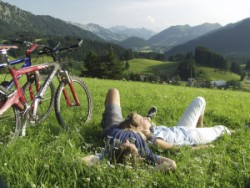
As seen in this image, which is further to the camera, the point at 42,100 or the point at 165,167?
the point at 42,100

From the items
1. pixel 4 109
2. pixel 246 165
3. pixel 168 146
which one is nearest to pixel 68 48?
pixel 4 109

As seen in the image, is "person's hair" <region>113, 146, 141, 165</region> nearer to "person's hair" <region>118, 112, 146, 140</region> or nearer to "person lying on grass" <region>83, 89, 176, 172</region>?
"person lying on grass" <region>83, 89, 176, 172</region>

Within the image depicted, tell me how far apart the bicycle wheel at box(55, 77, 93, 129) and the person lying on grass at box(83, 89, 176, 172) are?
3.85 ft

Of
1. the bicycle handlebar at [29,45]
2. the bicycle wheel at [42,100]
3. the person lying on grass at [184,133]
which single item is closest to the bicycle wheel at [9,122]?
→ the bicycle wheel at [42,100]

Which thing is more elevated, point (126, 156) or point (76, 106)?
point (76, 106)

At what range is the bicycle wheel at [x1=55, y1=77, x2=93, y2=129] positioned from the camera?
8.99 meters

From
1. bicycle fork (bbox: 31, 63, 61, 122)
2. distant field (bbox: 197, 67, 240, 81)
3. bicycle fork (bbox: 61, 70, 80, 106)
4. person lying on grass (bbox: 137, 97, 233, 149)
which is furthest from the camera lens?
distant field (bbox: 197, 67, 240, 81)

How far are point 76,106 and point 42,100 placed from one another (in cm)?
130

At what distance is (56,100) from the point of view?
27.2 feet

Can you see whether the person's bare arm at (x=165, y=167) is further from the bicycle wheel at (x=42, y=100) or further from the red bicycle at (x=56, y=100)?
the bicycle wheel at (x=42, y=100)

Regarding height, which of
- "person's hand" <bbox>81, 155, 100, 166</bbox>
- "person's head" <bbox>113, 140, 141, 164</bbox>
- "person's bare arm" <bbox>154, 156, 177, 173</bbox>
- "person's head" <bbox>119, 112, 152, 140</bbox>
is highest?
"person's head" <bbox>119, 112, 152, 140</bbox>

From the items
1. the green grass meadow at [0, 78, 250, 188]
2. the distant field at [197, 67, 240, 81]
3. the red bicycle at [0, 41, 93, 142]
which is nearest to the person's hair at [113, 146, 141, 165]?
the green grass meadow at [0, 78, 250, 188]

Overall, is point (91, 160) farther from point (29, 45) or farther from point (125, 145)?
point (29, 45)

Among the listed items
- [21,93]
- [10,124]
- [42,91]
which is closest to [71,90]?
[42,91]
